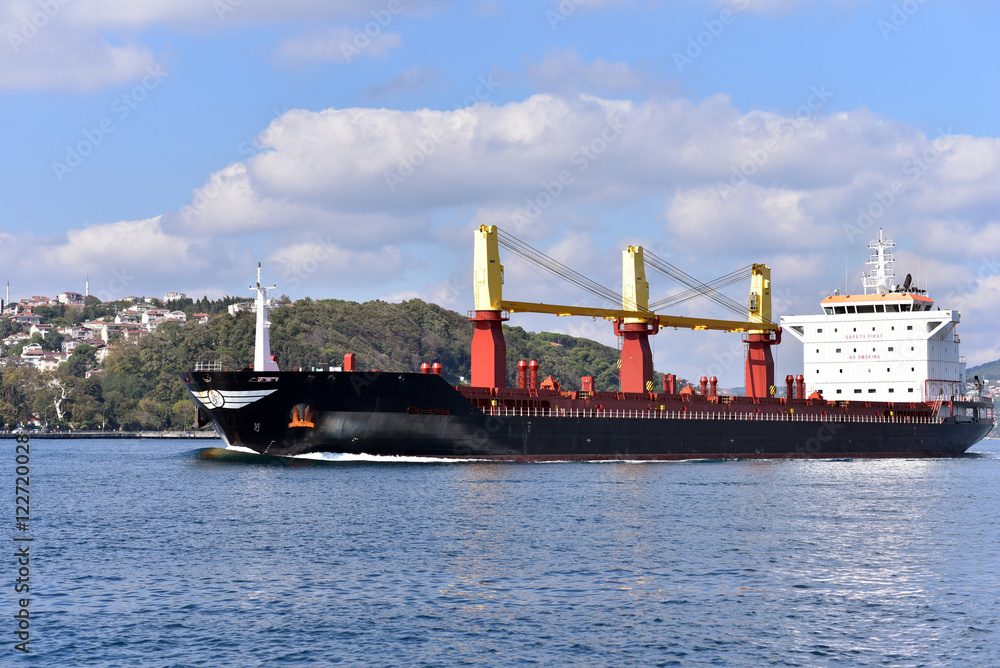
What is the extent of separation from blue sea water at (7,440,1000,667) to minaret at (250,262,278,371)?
1182 cm

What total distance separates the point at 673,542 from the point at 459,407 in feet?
73.2

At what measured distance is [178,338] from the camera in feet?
501

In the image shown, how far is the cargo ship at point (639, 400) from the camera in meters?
45.7

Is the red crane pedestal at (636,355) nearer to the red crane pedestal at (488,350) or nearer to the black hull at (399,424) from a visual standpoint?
the black hull at (399,424)

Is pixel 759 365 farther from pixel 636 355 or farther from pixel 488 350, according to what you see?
pixel 488 350

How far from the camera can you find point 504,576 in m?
22.2

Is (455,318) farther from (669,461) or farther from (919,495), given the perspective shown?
(919,495)

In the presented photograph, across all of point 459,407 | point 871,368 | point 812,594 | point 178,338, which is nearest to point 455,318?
point 178,338

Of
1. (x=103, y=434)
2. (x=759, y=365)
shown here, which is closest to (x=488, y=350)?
(x=759, y=365)

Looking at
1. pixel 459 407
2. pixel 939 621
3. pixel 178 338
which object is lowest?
pixel 939 621

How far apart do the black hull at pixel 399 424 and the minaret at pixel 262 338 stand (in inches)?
140

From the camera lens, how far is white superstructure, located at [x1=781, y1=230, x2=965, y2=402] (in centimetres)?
6638

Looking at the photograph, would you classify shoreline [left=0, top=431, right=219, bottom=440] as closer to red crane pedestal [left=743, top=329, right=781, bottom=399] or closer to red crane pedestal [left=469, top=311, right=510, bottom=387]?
red crane pedestal [left=743, top=329, right=781, bottom=399]

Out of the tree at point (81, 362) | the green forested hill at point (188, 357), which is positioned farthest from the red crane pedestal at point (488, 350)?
the tree at point (81, 362)
